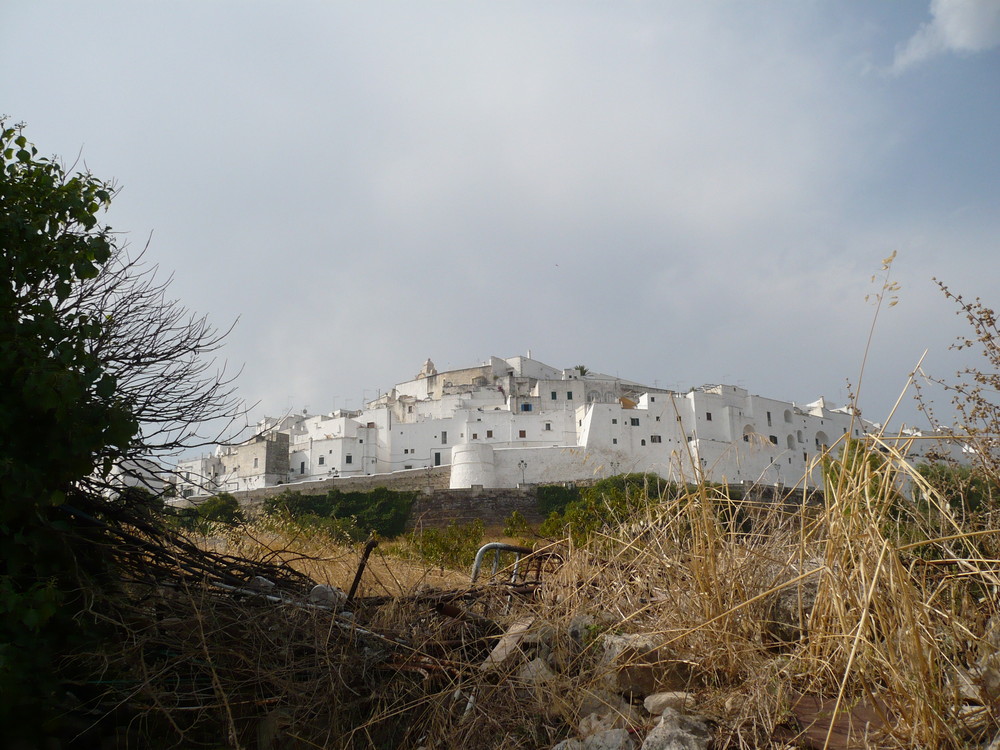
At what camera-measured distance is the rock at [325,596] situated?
11.9ft

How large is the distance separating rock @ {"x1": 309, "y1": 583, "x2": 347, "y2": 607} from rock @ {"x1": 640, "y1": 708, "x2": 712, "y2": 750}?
1.67 metres

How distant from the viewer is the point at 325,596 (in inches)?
146

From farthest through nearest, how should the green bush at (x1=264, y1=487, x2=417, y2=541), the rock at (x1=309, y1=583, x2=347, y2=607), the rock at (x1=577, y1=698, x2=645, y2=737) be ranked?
the green bush at (x1=264, y1=487, x2=417, y2=541) < the rock at (x1=309, y1=583, x2=347, y2=607) < the rock at (x1=577, y1=698, x2=645, y2=737)

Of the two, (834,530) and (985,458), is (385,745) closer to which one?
(834,530)

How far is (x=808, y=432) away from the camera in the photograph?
4728 centimetres

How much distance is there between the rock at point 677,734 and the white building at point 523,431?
3563 cm

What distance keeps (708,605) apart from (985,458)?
6.13ft

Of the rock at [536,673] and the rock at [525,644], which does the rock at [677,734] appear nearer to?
the rock at [536,673]

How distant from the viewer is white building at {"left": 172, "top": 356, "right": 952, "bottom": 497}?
1662 inches

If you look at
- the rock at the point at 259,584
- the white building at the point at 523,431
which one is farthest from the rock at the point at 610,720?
the white building at the point at 523,431

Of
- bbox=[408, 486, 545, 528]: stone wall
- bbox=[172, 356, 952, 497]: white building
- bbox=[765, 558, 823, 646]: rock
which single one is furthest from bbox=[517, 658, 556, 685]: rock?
bbox=[172, 356, 952, 497]: white building

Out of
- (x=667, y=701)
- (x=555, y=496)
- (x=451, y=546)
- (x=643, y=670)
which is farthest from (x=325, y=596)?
(x=555, y=496)

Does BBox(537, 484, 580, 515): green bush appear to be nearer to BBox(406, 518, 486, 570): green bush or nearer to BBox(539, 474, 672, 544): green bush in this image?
BBox(406, 518, 486, 570): green bush

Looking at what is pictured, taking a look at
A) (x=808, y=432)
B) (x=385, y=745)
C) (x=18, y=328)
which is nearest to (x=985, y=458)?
(x=385, y=745)
